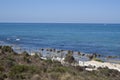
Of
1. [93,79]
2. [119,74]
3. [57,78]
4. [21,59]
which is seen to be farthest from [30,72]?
[119,74]

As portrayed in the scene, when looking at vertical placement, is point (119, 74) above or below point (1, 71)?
below

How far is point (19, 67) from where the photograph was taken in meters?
14.6

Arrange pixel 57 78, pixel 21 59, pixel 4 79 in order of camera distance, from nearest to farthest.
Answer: pixel 4 79 < pixel 57 78 < pixel 21 59

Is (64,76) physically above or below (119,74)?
above

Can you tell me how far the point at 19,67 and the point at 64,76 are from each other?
2.57 meters

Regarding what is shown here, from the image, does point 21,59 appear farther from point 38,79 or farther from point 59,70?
point 38,79

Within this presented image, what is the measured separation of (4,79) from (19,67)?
1827 mm

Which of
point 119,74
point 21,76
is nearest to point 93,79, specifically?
point 21,76

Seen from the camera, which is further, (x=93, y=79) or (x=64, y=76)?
(x=93, y=79)

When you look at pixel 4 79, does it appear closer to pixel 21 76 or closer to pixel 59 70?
pixel 21 76

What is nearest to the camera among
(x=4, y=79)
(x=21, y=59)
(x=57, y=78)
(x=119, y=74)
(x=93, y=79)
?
(x=4, y=79)

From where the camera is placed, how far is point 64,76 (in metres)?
14.0

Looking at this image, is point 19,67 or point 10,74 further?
point 19,67

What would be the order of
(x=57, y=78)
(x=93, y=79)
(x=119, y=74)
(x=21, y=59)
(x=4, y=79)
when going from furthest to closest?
(x=119, y=74) → (x=21, y=59) → (x=93, y=79) → (x=57, y=78) → (x=4, y=79)
